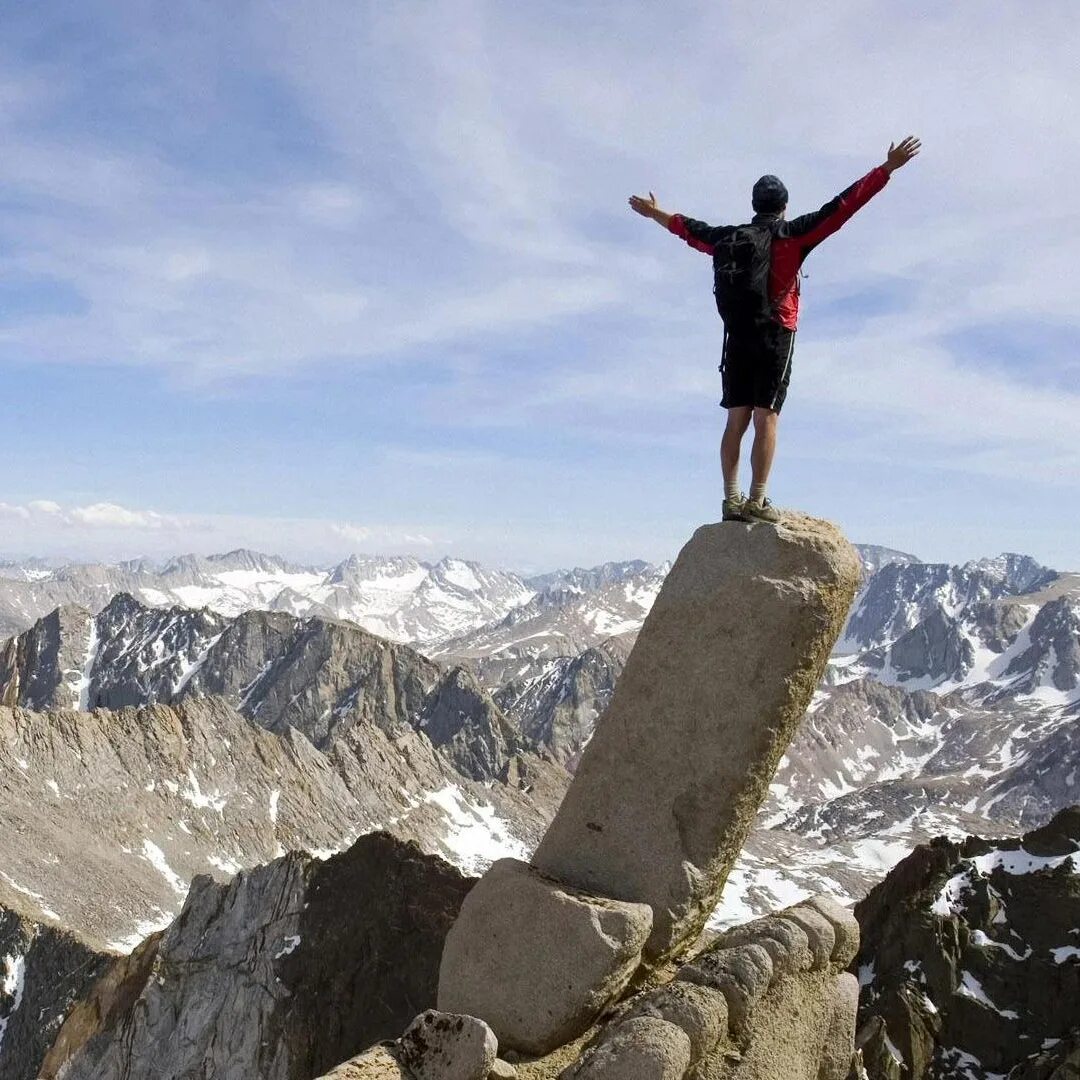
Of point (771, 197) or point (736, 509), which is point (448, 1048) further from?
point (771, 197)

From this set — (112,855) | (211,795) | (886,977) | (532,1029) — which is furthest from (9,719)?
(532,1029)

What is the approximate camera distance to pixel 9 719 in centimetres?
15088

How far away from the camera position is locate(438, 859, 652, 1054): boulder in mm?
11484

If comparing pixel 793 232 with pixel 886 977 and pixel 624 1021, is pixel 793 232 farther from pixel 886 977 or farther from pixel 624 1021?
pixel 886 977

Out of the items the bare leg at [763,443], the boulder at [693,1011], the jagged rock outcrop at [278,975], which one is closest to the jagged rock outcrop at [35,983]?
the jagged rock outcrop at [278,975]

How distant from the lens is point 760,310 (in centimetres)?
1212

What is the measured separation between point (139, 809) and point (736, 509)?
167 meters

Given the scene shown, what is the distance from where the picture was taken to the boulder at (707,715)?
12.3 meters

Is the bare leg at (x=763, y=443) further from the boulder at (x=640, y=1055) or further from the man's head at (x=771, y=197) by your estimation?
the boulder at (x=640, y=1055)

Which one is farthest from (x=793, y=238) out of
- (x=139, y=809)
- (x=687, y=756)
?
(x=139, y=809)

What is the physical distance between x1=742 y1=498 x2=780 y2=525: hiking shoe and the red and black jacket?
2.22 meters

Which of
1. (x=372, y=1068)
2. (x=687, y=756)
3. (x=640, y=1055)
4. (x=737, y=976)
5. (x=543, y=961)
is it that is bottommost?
(x=372, y=1068)

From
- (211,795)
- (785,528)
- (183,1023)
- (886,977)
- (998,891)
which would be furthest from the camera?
(211,795)

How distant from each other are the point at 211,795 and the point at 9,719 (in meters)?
39.0
